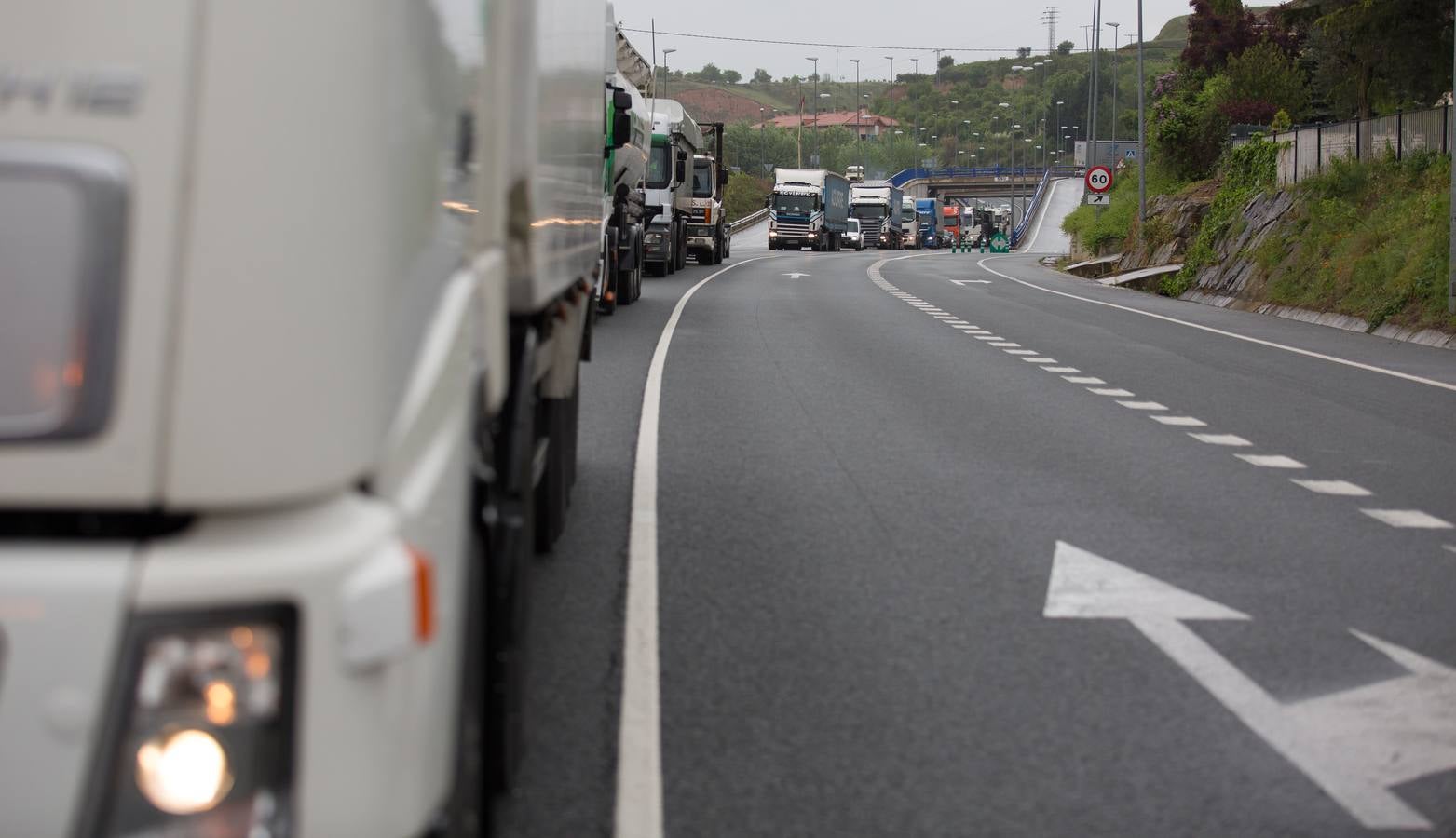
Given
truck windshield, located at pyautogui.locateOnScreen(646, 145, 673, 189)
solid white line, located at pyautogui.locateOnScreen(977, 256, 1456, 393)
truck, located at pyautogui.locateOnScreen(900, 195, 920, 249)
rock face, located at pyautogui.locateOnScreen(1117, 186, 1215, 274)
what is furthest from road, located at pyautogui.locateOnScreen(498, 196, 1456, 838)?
truck, located at pyautogui.locateOnScreen(900, 195, 920, 249)

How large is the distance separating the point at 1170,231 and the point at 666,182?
14.4 metres

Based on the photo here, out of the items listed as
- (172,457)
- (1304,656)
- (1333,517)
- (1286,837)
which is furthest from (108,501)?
(1333,517)

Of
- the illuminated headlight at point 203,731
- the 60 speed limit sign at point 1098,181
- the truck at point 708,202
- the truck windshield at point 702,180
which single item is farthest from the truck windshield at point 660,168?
the illuminated headlight at point 203,731

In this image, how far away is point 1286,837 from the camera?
4410 millimetres

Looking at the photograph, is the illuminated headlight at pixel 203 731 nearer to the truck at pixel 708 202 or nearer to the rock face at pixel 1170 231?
the rock face at pixel 1170 231

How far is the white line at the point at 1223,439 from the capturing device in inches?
465

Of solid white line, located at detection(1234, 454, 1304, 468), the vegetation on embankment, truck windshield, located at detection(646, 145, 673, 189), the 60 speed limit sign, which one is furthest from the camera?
the 60 speed limit sign

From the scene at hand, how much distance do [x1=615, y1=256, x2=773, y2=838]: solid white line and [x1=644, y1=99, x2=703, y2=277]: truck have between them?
28.9m

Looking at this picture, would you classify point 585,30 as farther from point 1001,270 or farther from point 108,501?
point 1001,270

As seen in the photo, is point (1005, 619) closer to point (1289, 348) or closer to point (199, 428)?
point (199, 428)

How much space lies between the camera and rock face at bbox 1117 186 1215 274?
45.2 metres

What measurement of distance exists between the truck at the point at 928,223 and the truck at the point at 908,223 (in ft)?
6.46

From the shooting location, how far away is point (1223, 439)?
39.4 ft

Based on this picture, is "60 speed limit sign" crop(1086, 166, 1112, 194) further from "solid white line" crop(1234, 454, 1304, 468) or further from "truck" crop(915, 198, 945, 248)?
"truck" crop(915, 198, 945, 248)
